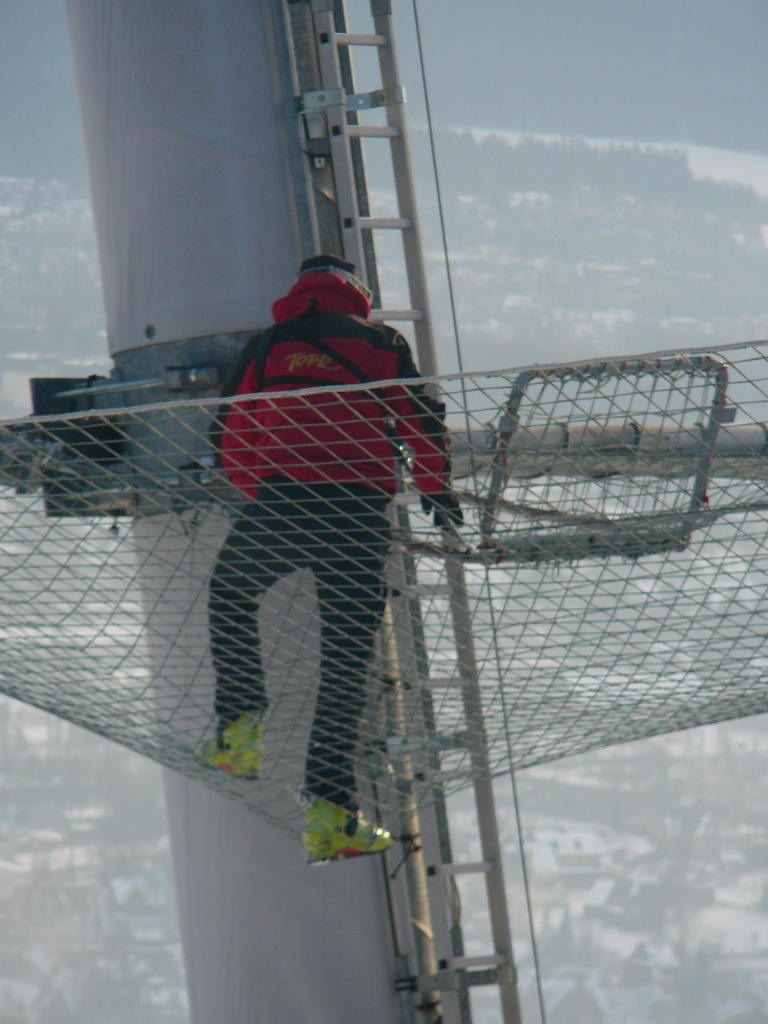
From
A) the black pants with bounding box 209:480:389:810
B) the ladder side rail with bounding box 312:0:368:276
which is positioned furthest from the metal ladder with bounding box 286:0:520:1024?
the black pants with bounding box 209:480:389:810

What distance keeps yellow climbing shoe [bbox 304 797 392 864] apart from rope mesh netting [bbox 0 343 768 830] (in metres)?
0.12

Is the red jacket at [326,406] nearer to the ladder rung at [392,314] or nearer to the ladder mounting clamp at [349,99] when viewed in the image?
the ladder rung at [392,314]

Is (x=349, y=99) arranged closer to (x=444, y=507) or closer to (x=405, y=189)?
(x=405, y=189)

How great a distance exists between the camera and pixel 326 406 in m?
Answer: 2.68

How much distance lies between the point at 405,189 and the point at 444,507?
1.04 metres

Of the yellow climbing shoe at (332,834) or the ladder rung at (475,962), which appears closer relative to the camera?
the yellow climbing shoe at (332,834)

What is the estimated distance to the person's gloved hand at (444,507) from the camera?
278 centimetres

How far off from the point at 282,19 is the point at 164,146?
1.56ft

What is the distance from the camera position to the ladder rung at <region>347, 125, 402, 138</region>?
321 cm

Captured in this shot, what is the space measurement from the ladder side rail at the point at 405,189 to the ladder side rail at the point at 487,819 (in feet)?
2.16

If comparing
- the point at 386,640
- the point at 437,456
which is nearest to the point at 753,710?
the point at 386,640

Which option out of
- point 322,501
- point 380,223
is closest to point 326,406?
point 322,501

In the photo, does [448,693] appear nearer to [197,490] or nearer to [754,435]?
[197,490]


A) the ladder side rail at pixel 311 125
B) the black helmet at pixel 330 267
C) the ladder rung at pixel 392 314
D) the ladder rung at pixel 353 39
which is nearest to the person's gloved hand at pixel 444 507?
the black helmet at pixel 330 267
